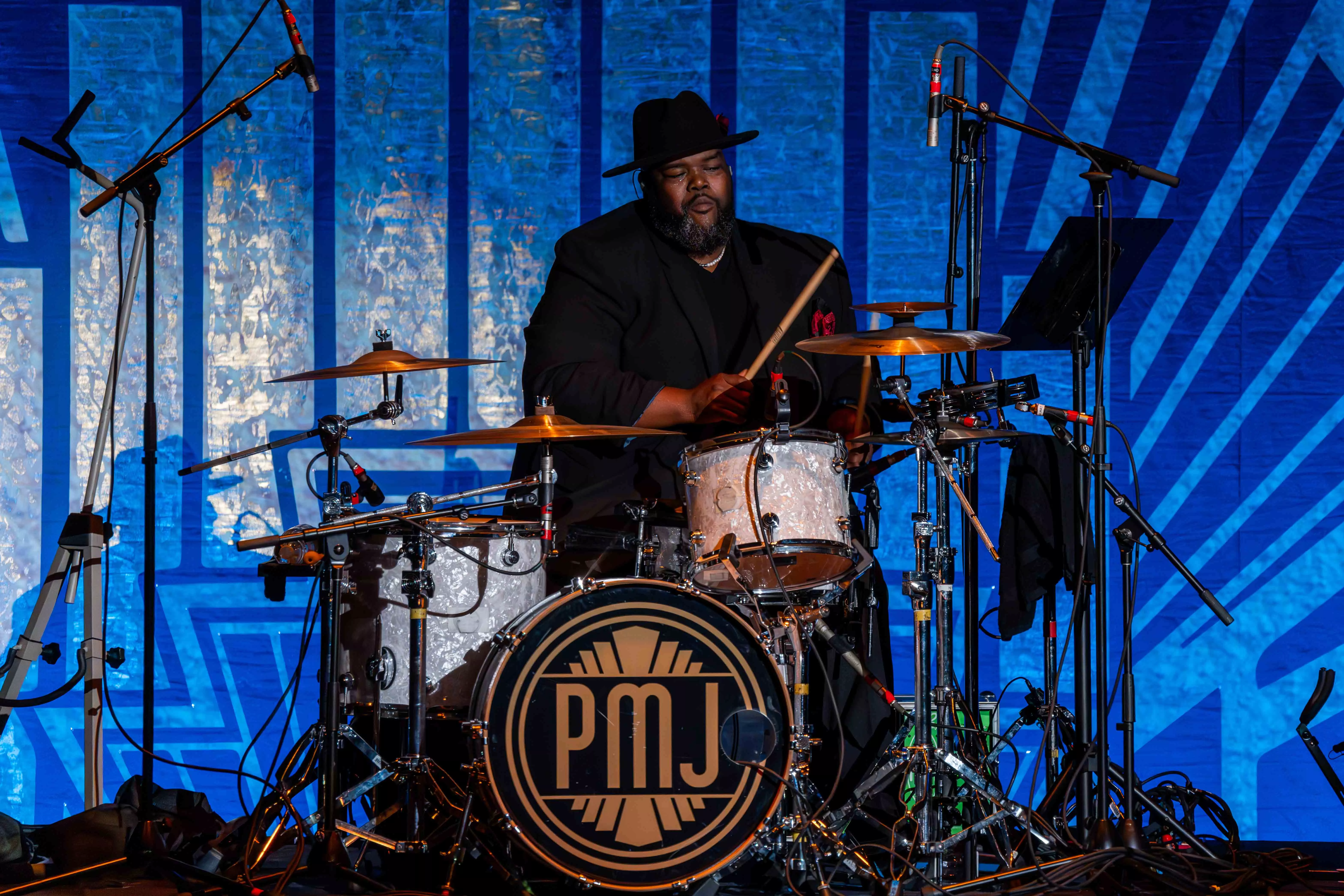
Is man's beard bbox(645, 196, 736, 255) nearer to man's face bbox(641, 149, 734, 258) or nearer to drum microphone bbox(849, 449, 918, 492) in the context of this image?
man's face bbox(641, 149, 734, 258)

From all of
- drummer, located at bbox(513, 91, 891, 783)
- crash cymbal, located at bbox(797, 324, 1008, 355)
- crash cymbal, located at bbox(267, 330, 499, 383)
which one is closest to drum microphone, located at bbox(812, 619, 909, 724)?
drummer, located at bbox(513, 91, 891, 783)

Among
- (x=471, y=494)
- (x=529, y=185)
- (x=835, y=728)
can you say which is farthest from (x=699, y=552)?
(x=529, y=185)

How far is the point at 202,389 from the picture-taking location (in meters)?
4.80

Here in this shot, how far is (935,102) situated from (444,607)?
182 centimetres

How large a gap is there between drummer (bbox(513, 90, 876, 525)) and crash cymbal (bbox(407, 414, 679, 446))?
37 centimetres

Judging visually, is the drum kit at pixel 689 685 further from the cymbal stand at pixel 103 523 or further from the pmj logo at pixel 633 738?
the cymbal stand at pixel 103 523

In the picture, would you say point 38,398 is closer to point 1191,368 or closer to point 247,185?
point 247,185

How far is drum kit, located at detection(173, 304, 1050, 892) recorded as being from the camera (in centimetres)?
307

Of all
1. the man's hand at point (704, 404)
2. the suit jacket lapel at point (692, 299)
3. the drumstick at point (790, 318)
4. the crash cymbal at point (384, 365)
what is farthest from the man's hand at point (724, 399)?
the crash cymbal at point (384, 365)

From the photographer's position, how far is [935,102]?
11.2ft

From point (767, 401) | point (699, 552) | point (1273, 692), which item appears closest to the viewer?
point (699, 552)

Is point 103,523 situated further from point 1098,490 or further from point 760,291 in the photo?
point 1098,490

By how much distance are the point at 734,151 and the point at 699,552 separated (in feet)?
7.17

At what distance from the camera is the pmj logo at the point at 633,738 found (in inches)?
121
